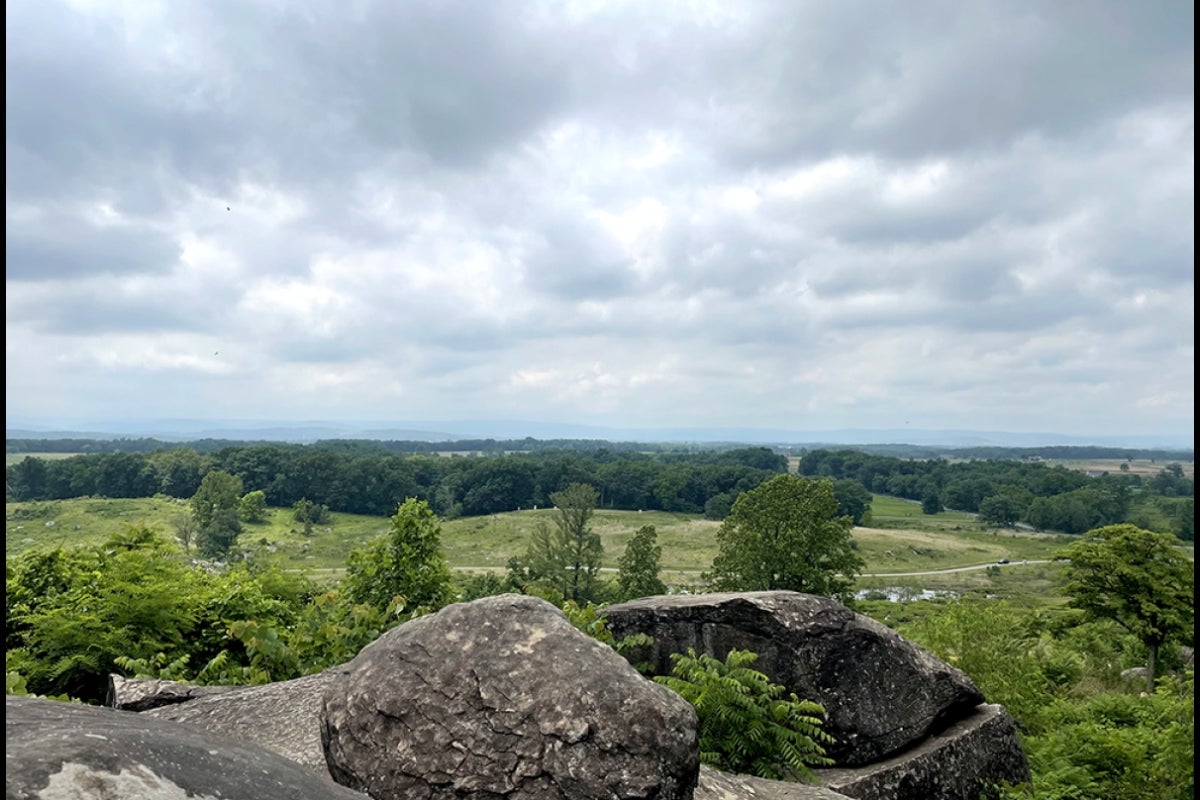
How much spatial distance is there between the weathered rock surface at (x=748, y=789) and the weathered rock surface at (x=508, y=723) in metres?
1.47

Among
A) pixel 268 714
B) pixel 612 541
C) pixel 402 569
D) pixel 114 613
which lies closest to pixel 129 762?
pixel 268 714

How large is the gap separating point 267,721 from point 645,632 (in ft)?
23.9

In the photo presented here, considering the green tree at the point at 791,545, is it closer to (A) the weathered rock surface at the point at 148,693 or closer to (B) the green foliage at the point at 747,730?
(B) the green foliage at the point at 747,730

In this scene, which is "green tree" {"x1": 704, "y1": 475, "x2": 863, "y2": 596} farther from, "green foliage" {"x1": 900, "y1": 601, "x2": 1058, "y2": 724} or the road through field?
the road through field

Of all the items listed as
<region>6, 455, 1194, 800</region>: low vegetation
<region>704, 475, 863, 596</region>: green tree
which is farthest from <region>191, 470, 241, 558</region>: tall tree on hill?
<region>704, 475, 863, 596</region>: green tree

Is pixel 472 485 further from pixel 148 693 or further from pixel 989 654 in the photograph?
pixel 148 693

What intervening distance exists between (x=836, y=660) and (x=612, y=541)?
122679 millimetres

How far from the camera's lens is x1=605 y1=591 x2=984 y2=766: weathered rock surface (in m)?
13.1

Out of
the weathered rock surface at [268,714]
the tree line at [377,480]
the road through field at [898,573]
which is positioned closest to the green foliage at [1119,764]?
the weathered rock surface at [268,714]

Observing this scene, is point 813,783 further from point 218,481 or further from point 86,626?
point 218,481

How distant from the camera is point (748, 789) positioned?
349 inches

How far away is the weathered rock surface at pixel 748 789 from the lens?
27.7 feet

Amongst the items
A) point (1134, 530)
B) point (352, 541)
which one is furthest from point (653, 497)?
point (1134, 530)

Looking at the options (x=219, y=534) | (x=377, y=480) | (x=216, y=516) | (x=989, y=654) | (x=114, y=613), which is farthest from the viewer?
(x=377, y=480)
